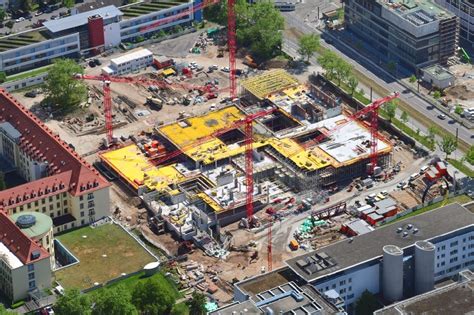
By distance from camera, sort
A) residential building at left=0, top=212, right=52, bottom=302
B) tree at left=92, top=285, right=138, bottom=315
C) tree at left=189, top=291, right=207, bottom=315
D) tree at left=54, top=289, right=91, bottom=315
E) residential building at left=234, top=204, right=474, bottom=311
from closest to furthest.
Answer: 1. tree at left=92, top=285, right=138, bottom=315
2. tree at left=54, top=289, right=91, bottom=315
3. residential building at left=234, top=204, right=474, bottom=311
4. tree at left=189, top=291, right=207, bottom=315
5. residential building at left=0, top=212, right=52, bottom=302

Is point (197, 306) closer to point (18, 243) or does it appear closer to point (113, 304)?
point (113, 304)

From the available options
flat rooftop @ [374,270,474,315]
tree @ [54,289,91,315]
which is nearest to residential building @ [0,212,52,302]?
tree @ [54,289,91,315]

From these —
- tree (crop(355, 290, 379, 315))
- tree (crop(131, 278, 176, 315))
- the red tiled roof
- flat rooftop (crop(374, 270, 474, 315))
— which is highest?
the red tiled roof

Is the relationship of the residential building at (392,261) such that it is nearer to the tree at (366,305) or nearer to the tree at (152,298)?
the tree at (366,305)

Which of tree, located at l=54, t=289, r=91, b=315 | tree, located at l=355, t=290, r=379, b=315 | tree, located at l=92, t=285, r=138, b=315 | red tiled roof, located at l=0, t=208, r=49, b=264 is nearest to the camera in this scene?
tree, located at l=92, t=285, r=138, b=315

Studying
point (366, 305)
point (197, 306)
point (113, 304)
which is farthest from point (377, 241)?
point (113, 304)

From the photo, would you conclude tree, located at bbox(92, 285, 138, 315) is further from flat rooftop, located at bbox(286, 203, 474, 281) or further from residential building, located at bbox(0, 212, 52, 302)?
flat rooftop, located at bbox(286, 203, 474, 281)
